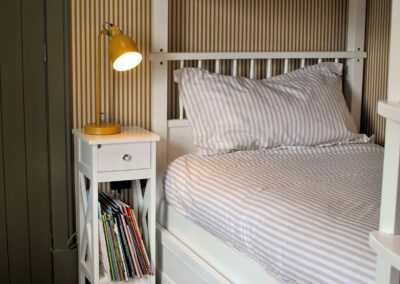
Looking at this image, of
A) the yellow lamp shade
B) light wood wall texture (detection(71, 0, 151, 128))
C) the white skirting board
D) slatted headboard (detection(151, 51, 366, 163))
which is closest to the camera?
the white skirting board

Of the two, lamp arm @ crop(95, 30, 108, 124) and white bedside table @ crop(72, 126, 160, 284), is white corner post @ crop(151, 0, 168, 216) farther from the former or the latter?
lamp arm @ crop(95, 30, 108, 124)

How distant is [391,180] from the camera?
4.00ft

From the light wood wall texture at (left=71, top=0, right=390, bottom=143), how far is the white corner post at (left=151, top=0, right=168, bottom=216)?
0.14ft

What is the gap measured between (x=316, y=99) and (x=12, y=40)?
4.26ft

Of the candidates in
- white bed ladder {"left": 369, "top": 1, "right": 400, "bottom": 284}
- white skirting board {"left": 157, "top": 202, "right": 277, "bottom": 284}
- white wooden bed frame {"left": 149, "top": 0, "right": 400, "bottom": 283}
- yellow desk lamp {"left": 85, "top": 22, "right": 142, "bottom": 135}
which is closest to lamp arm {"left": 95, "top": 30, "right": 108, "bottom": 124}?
yellow desk lamp {"left": 85, "top": 22, "right": 142, "bottom": 135}

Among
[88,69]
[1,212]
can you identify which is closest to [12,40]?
[88,69]

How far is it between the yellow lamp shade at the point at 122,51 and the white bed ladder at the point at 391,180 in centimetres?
145

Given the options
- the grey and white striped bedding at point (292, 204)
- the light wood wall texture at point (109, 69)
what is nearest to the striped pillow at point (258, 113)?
the grey and white striped bedding at point (292, 204)

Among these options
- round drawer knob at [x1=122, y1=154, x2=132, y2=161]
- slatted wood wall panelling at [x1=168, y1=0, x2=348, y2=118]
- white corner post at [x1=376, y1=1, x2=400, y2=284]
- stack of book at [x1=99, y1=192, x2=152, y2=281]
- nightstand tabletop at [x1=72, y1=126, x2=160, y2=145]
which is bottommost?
stack of book at [x1=99, y1=192, x2=152, y2=281]

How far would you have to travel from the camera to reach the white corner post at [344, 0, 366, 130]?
3174 mm

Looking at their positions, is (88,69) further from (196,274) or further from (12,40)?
(196,274)

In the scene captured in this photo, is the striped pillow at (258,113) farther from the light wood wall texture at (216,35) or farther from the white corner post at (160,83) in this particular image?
the light wood wall texture at (216,35)

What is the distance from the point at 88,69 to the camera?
2.79 meters

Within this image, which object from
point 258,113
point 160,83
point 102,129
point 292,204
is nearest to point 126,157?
point 102,129
